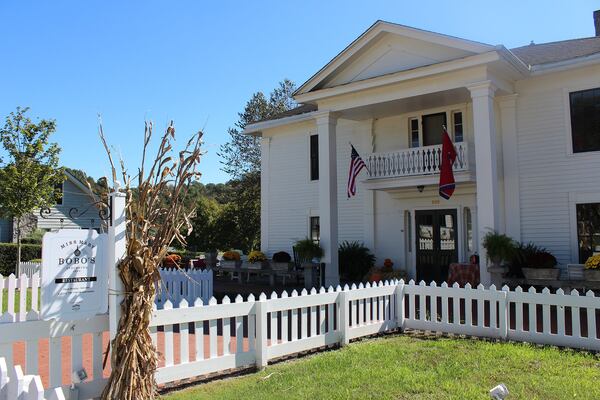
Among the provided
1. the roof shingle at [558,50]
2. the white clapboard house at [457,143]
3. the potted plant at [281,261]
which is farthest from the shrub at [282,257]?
the roof shingle at [558,50]

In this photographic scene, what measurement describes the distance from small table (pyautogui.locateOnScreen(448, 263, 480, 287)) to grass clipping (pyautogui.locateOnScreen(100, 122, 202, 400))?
415 inches

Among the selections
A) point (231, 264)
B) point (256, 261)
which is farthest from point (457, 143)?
point (231, 264)

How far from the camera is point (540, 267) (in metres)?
12.2

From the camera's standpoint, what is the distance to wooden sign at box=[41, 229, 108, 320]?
447cm

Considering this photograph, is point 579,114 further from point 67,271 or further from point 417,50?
point 67,271

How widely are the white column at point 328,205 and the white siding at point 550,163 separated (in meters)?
5.18

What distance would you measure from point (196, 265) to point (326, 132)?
31.8ft

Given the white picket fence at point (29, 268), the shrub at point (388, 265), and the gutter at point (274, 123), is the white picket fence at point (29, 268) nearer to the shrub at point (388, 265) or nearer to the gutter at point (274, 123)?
the gutter at point (274, 123)

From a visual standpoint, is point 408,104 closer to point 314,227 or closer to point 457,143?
point 457,143

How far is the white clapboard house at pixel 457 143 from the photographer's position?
13109mm

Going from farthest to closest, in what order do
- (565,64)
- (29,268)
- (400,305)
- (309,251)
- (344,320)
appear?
(29,268)
(309,251)
(565,64)
(400,305)
(344,320)

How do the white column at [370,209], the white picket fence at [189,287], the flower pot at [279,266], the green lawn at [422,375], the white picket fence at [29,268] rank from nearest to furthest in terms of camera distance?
Answer: the green lawn at [422,375], the white picket fence at [189,287], the white column at [370,209], the flower pot at [279,266], the white picket fence at [29,268]

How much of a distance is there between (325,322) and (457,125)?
9.59 metres

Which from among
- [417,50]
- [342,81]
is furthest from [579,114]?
[342,81]
